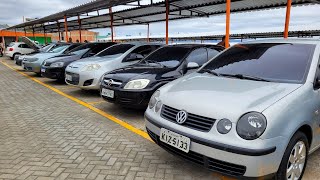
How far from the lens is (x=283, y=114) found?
2.45 m

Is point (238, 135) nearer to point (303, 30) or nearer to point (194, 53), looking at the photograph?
point (194, 53)

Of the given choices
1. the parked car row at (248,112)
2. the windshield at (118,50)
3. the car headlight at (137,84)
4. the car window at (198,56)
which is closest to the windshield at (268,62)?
the parked car row at (248,112)

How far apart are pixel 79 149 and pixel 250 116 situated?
8.11 ft

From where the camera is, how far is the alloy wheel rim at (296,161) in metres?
2.66

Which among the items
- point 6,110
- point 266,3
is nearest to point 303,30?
point 266,3

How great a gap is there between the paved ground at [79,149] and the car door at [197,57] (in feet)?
4.69

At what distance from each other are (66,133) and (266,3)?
8.90m

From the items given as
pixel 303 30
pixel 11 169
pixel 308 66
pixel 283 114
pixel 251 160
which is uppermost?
pixel 303 30

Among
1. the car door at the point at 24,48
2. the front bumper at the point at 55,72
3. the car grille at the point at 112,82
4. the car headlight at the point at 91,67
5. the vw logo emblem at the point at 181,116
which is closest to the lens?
the vw logo emblem at the point at 181,116

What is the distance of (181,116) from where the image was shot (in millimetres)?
2764

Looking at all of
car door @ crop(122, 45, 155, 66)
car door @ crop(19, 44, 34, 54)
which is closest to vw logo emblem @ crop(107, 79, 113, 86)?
car door @ crop(122, 45, 155, 66)

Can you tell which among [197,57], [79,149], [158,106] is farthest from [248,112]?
[197,57]

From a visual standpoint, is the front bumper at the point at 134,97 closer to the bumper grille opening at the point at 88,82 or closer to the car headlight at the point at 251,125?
the bumper grille opening at the point at 88,82

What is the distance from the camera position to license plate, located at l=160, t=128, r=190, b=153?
8.72 ft
